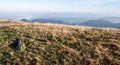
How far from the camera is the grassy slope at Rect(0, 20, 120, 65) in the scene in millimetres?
30531

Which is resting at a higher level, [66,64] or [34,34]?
[34,34]

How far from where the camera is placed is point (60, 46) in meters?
33.6

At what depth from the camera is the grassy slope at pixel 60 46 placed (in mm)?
30531

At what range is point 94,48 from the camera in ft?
111

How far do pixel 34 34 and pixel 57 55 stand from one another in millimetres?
6936

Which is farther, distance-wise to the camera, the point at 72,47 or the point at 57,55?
the point at 72,47

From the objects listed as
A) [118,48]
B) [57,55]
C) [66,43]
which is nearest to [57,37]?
[66,43]

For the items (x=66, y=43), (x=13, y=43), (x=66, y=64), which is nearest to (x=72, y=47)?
(x=66, y=43)

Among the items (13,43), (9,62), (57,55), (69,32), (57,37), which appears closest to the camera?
(9,62)

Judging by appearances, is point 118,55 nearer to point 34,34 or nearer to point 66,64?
point 66,64

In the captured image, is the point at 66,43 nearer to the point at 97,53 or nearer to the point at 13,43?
the point at 97,53

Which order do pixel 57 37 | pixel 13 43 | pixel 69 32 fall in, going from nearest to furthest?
pixel 13 43 < pixel 57 37 < pixel 69 32

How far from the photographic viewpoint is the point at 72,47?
34000 millimetres

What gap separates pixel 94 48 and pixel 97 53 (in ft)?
4.59
